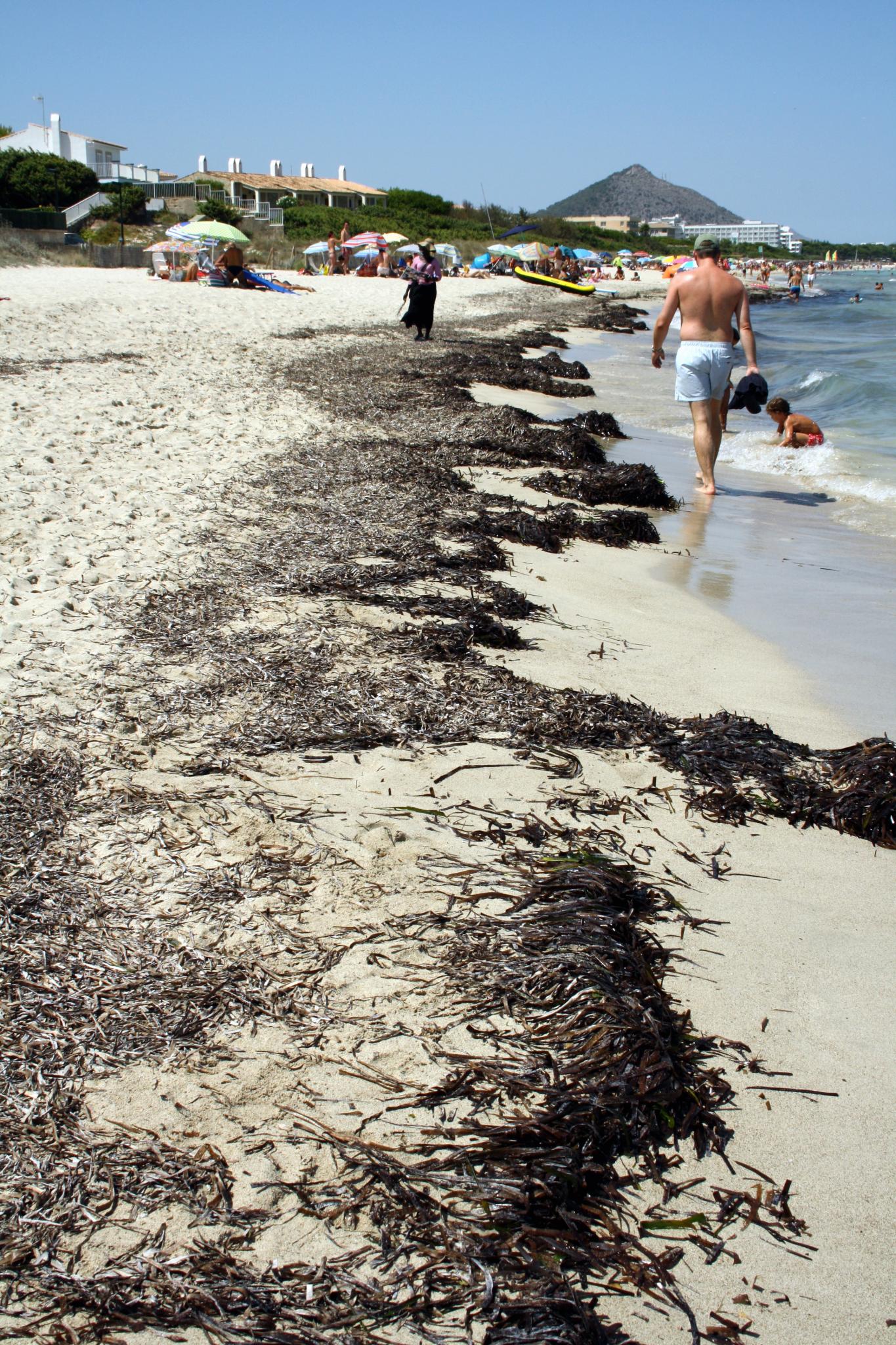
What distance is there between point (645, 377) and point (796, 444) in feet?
26.7

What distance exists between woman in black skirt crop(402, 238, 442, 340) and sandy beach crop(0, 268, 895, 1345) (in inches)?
495

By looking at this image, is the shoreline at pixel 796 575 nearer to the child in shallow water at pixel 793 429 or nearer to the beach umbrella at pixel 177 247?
the child in shallow water at pixel 793 429

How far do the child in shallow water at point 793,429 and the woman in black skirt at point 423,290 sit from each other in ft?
23.8

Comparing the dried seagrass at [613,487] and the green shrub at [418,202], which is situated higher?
the green shrub at [418,202]

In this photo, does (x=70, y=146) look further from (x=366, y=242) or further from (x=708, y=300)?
(x=708, y=300)

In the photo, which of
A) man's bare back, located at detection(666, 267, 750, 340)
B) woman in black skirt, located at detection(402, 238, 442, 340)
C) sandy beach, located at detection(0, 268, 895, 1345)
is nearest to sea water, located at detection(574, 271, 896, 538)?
man's bare back, located at detection(666, 267, 750, 340)

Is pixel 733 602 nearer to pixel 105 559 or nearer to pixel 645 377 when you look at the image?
pixel 105 559

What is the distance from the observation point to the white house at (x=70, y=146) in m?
65.4

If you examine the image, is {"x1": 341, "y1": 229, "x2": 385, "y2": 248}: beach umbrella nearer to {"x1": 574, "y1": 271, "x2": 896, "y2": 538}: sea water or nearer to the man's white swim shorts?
{"x1": 574, "y1": 271, "x2": 896, "y2": 538}: sea water

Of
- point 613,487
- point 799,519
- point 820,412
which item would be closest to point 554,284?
point 820,412

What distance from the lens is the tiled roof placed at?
6600 cm

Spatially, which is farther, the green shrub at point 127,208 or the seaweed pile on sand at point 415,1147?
the green shrub at point 127,208

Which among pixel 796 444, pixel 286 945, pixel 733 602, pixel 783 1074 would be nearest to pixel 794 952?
pixel 783 1074

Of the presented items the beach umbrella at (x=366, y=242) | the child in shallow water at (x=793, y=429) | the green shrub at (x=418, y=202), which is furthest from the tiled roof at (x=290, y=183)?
the child in shallow water at (x=793, y=429)
